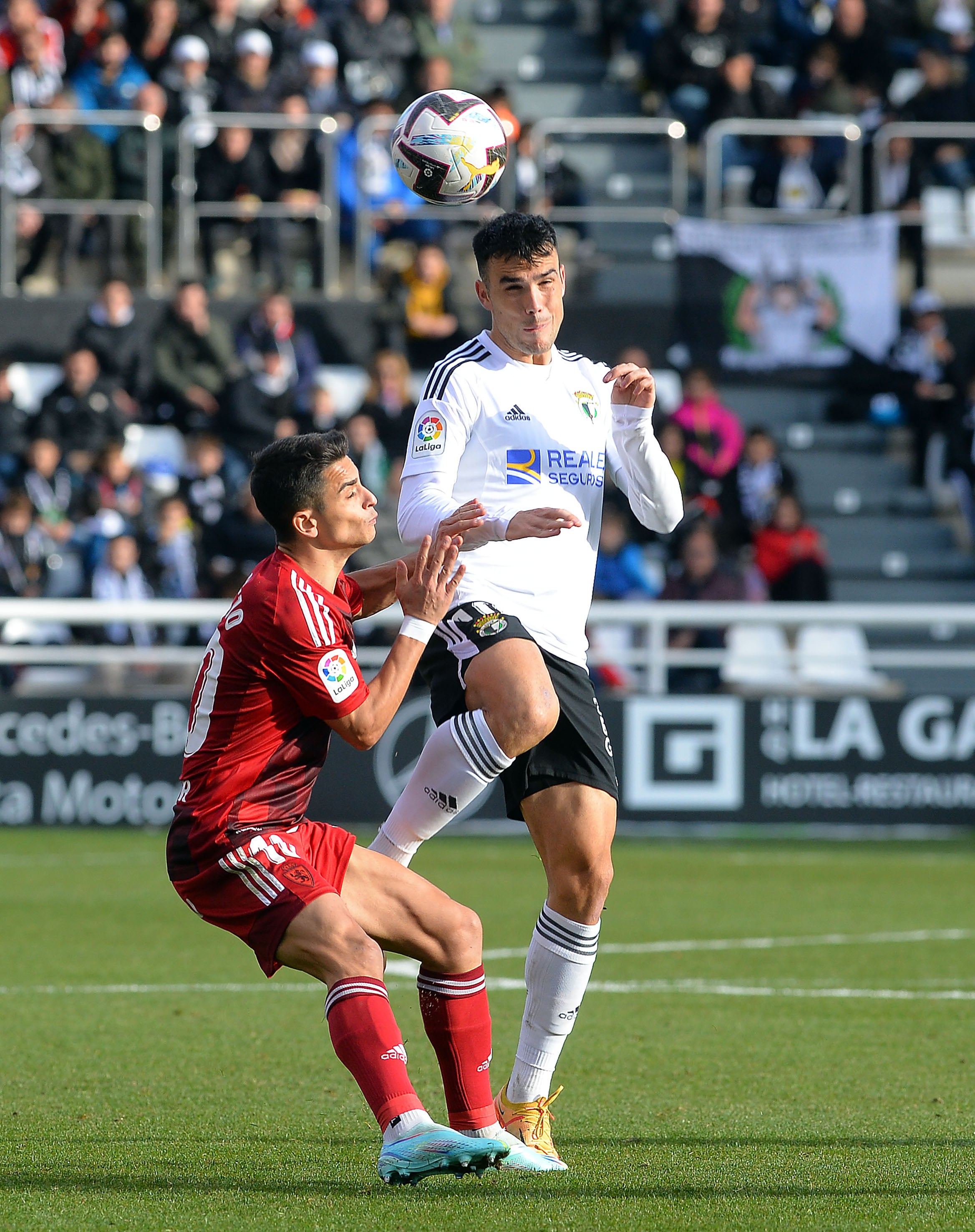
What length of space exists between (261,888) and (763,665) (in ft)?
29.3

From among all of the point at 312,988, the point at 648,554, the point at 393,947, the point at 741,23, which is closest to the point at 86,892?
the point at 312,988

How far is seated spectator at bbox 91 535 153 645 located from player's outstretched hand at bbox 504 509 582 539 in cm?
930

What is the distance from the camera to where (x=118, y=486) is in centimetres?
1464

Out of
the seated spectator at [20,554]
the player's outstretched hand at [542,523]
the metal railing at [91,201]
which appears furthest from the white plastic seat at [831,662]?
the player's outstretched hand at [542,523]

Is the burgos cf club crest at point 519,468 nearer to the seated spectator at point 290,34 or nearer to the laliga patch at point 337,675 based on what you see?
the laliga patch at point 337,675

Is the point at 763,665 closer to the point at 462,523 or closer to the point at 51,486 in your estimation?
the point at 51,486

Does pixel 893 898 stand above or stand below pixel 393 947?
below

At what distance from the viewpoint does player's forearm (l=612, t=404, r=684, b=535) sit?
511 centimetres

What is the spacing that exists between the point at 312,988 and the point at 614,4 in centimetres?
1476

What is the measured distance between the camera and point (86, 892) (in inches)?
388

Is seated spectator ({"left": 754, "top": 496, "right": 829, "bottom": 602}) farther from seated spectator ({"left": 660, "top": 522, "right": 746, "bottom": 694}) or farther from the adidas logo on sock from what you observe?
the adidas logo on sock

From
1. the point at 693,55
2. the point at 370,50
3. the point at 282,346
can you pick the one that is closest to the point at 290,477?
the point at 282,346

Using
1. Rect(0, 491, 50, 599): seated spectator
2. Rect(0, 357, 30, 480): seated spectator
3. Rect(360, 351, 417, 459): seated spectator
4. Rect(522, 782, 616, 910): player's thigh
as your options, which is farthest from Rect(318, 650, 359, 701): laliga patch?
Rect(0, 357, 30, 480): seated spectator

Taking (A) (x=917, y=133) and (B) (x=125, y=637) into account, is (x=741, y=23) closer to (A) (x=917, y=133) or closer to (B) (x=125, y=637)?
(A) (x=917, y=133)
